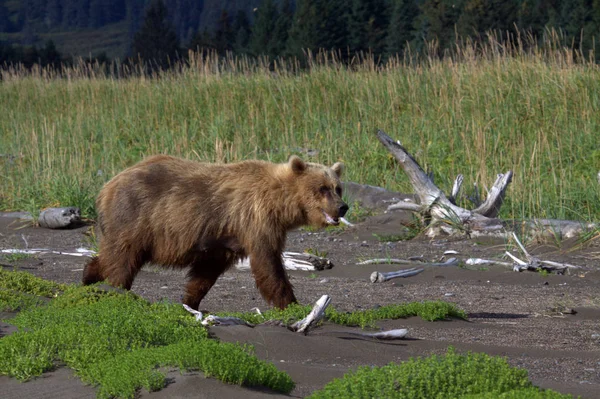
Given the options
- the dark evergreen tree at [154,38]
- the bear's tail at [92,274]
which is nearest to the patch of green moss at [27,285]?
the bear's tail at [92,274]

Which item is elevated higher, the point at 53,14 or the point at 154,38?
the point at 53,14

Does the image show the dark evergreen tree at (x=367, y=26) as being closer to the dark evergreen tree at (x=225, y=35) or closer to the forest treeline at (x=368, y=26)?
the forest treeline at (x=368, y=26)

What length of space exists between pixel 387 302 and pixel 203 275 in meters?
1.46

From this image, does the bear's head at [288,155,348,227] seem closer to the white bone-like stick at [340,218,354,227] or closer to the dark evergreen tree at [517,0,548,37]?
the white bone-like stick at [340,218,354,227]

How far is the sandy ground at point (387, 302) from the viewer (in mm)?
4180

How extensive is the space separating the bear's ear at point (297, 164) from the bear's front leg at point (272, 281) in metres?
0.84

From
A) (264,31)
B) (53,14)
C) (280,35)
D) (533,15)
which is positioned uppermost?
(53,14)

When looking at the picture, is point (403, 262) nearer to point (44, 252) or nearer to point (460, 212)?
point (460, 212)

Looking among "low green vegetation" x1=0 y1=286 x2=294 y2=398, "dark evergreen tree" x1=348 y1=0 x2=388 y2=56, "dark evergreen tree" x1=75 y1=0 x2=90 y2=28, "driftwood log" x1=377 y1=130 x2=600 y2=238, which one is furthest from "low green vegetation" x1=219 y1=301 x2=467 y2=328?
"dark evergreen tree" x1=75 y1=0 x2=90 y2=28

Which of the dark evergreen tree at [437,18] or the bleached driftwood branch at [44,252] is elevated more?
the dark evergreen tree at [437,18]

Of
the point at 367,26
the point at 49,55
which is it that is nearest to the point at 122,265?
the point at 367,26

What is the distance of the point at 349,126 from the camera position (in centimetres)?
1487

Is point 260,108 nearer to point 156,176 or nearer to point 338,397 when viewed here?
point 156,176

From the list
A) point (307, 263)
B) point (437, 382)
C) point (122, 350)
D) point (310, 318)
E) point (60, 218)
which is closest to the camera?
point (437, 382)
